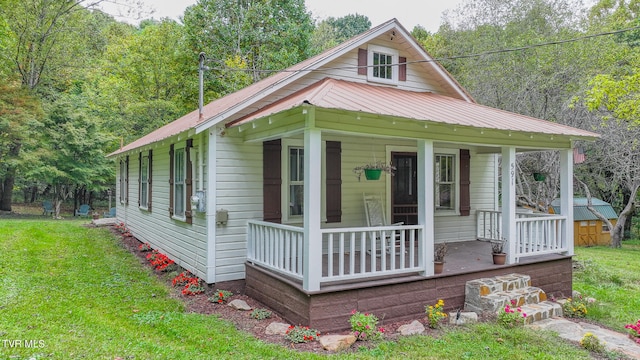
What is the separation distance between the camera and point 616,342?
468 cm

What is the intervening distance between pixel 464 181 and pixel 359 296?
15.4ft

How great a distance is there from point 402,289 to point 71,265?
664 centimetres

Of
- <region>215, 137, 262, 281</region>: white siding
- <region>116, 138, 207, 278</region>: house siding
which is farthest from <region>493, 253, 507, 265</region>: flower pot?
<region>116, 138, 207, 278</region>: house siding

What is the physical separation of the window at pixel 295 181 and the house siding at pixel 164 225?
1445 millimetres

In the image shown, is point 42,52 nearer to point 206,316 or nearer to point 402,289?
point 206,316

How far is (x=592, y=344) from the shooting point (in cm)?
445

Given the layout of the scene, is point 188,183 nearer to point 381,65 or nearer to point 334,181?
point 334,181

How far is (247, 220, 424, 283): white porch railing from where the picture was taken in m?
4.83

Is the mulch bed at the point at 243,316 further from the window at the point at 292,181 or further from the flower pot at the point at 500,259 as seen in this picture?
the flower pot at the point at 500,259

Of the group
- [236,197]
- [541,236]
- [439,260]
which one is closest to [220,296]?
[236,197]

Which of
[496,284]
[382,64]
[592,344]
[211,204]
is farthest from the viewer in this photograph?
[382,64]

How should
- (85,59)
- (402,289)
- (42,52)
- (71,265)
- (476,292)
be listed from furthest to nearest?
(85,59) < (42,52) < (71,265) < (476,292) < (402,289)

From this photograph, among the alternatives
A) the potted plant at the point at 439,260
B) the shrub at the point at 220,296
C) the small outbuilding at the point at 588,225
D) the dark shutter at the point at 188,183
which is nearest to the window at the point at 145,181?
the dark shutter at the point at 188,183

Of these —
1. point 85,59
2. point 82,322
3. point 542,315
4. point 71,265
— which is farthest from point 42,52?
point 542,315
